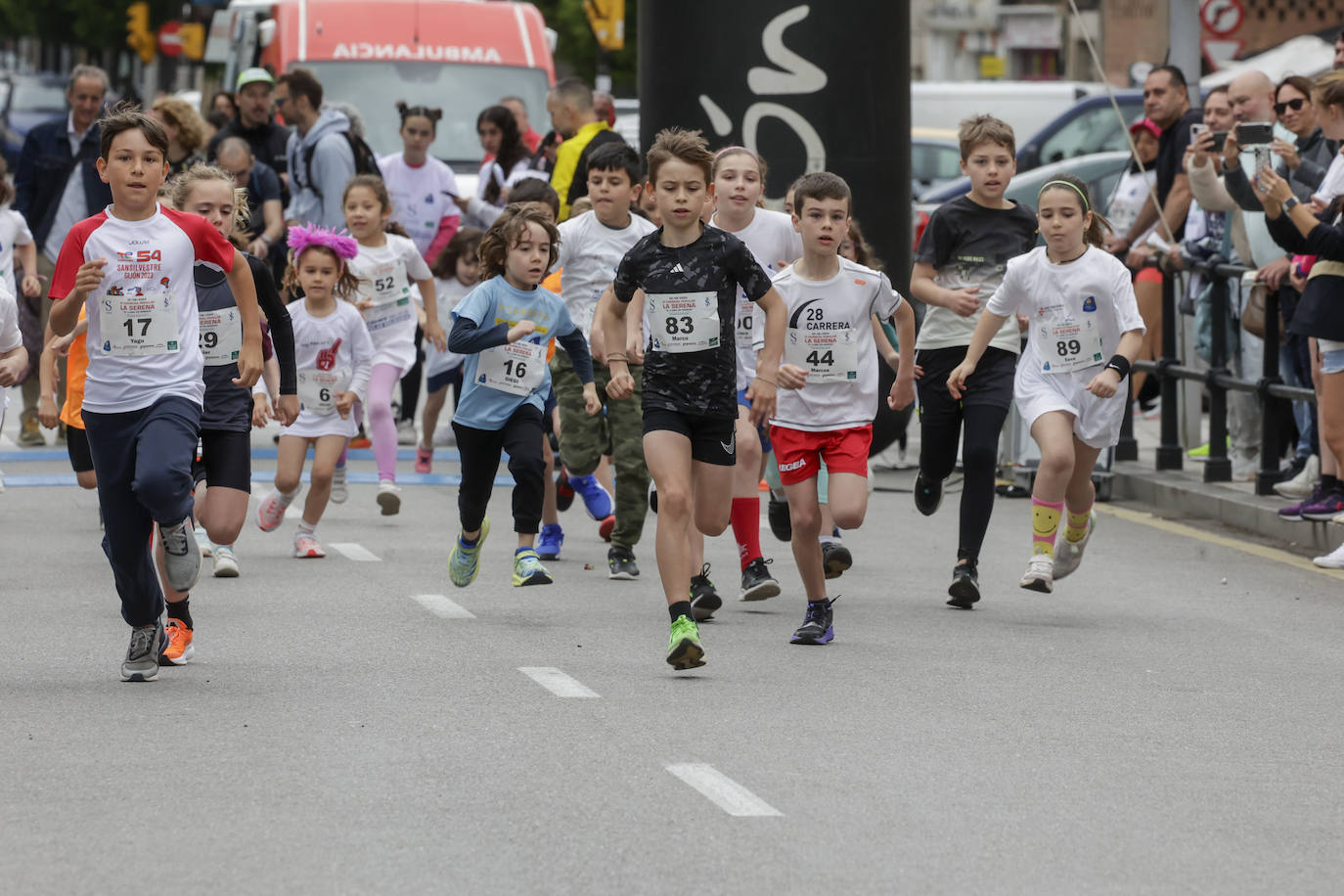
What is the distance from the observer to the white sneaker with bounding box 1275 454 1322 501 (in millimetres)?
12805

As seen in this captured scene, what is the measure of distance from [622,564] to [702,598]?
4.86 feet

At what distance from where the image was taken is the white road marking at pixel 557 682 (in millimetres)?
7820

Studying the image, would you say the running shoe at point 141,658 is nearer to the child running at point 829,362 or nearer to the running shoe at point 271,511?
the child running at point 829,362

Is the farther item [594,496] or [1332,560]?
[594,496]

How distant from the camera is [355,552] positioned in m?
11.5

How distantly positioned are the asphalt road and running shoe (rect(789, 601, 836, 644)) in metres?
0.10

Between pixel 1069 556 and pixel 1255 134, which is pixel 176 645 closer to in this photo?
pixel 1069 556

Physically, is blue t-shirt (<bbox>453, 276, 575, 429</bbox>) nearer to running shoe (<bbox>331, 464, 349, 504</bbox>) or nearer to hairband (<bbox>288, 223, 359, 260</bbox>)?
hairband (<bbox>288, 223, 359, 260</bbox>)

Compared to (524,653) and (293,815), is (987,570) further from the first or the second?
(293,815)

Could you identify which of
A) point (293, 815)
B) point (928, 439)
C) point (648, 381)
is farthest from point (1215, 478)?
point (293, 815)

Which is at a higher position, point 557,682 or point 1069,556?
point 1069,556

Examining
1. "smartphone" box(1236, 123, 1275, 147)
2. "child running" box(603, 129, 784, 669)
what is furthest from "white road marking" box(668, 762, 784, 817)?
"smartphone" box(1236, 123, 1275, 147)

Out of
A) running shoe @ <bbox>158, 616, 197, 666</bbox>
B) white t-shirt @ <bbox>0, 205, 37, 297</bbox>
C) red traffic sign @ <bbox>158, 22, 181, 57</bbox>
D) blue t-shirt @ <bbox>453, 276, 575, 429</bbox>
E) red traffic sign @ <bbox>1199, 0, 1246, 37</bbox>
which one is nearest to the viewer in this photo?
running shoe @ <bbox>158, 616, 197, 666</bbox>

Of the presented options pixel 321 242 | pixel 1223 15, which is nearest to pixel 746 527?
pixel 321 242
